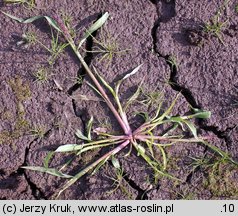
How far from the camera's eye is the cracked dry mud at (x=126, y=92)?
313 centimetres

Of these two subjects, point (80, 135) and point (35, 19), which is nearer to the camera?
point (80, 135)

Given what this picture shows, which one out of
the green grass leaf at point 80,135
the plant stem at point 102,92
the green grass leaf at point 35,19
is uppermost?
the green grass leaf at point 35,19

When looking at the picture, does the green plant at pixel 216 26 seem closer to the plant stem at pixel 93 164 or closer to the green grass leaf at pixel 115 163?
the plant stem at pixel 93 164

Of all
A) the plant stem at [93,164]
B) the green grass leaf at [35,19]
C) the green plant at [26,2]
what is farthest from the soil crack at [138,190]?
the green plant at [26,2]

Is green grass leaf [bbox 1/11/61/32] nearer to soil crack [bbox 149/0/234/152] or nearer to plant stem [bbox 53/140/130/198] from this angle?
soil crack [bbox 149/0/234/152]

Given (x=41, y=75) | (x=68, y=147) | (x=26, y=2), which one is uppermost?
(x=26, y=2)

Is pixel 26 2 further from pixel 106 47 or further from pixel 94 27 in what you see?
pixel 106 47

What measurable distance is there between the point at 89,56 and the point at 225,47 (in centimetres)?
95

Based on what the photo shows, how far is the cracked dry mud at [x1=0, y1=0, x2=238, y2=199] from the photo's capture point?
3.13 metres

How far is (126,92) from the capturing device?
10.5 feet

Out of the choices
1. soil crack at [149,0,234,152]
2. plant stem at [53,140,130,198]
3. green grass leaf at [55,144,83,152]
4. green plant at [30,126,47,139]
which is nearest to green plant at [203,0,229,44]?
soil crack at [149,0,234,152]

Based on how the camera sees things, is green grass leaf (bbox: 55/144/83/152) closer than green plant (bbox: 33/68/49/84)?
Yes

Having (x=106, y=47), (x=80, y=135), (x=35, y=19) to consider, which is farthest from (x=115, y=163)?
(x=35, y=19)

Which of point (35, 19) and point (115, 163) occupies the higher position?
point (35, 19)
